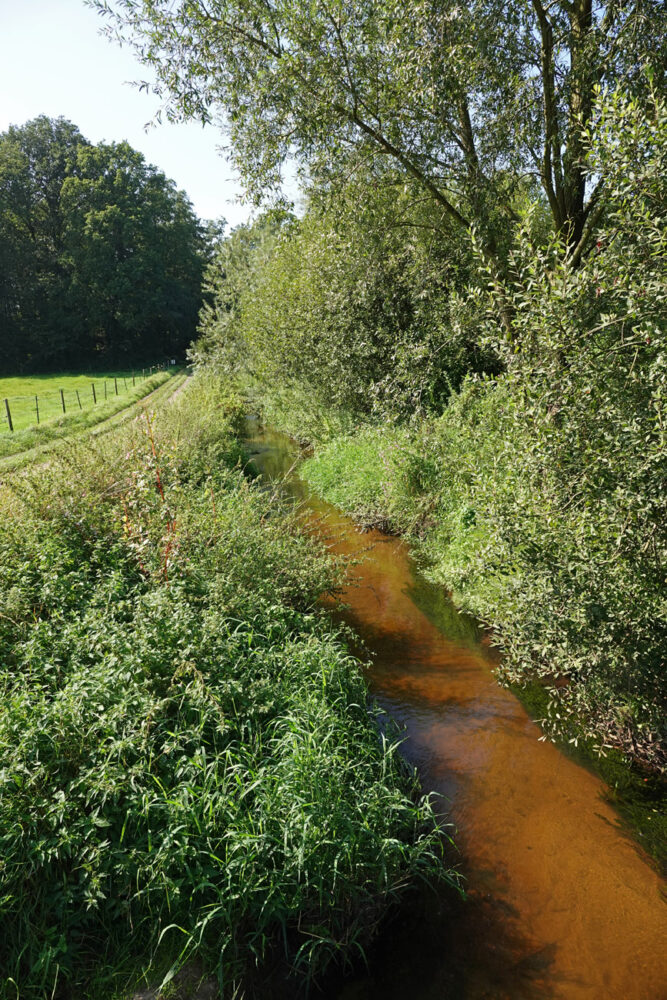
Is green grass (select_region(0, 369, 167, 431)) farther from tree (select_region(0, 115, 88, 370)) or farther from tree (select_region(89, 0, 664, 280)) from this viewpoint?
tree (select_region(89, 0, 664, 280))

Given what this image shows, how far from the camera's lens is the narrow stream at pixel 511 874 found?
357 centimetres

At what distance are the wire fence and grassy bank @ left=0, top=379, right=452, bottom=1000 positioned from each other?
15.5 m

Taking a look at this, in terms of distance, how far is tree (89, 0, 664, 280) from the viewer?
7.12 meters

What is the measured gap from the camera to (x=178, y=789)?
3.79 metres

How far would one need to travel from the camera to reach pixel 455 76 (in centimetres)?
757

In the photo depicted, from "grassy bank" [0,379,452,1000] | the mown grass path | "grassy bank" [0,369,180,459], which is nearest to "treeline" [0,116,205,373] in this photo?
"grassy bank" [0,369,180,459]

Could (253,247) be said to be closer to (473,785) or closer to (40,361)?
(473,785)

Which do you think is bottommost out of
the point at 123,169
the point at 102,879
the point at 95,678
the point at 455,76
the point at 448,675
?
the point at 448,675

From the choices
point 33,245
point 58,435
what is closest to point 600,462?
point 58,435

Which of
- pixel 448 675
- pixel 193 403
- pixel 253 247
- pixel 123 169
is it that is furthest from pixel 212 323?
pixel 123 169

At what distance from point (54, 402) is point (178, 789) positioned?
99.6ft

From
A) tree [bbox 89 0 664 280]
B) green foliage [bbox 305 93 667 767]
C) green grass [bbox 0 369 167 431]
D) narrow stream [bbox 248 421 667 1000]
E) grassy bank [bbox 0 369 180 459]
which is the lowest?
narrow stream [bbox 248 421 667 1000]

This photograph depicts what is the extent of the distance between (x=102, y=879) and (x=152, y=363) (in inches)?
2331

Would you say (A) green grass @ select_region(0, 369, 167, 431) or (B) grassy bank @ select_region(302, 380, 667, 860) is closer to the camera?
(B) grassy bank @ select_region(302, 380, 667, 860)
